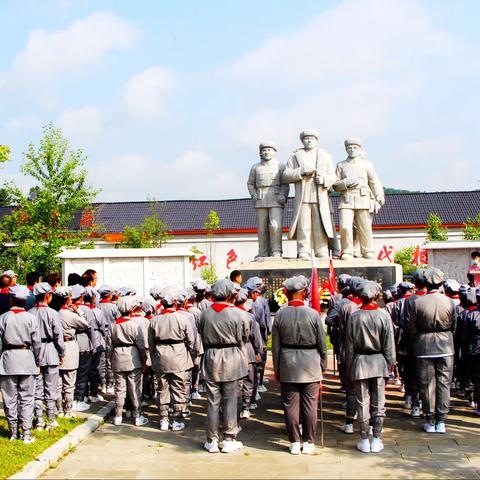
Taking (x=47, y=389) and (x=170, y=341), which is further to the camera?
(x=170, y=341)

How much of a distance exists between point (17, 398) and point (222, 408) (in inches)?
80.4

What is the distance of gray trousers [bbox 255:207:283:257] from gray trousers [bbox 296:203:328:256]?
44 centimetres

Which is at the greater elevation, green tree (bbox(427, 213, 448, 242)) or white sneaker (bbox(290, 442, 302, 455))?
green tree (bbox(427, 213, 448, 242))

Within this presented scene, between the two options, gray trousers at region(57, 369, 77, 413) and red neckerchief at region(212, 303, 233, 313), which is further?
gray trousers at region(57, 369, 77, 413)

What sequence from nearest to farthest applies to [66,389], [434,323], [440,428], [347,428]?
[440,428]
[434,323]
[347,428]
[66,389]

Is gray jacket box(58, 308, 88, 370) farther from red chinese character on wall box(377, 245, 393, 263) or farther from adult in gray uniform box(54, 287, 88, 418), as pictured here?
red chinese character on wall box(377, 245, 393, 263)

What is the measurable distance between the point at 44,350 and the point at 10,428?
32.4 inches

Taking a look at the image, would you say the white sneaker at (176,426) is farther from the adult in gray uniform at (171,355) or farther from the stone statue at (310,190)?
the stone statue at (310,190)

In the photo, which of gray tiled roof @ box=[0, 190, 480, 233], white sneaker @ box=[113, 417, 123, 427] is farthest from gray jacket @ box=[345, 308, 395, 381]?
gray tiled roof @ box=[0, 190, 480, 233]

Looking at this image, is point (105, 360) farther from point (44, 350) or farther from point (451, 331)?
point (451, 331)

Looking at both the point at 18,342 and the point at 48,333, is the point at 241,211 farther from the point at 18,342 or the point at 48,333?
the point at 18,342

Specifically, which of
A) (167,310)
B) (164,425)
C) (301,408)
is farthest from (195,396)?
(301,408)

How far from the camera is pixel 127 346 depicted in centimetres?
757

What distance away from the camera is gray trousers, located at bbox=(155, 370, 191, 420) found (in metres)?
7.24
